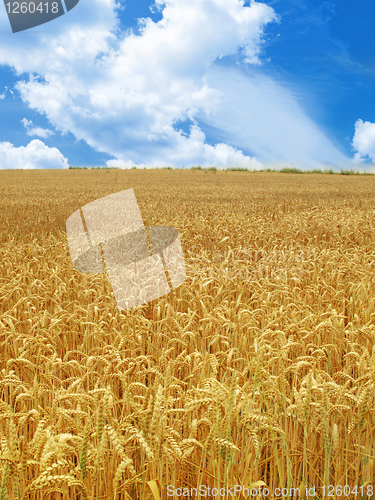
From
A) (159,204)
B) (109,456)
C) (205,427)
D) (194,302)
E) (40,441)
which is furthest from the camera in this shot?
(159,204)

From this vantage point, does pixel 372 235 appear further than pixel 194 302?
Yes

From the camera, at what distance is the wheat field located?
1.36m

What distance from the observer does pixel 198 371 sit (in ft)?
7.39

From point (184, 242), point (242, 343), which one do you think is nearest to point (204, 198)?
point (184, 242)

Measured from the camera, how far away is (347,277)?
414cm

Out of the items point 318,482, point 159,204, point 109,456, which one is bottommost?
point 318,482

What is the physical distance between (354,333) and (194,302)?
142 cm

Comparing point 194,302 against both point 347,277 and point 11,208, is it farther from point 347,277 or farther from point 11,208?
point 11,208

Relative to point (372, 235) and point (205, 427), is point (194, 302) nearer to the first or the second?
point (205, 427)

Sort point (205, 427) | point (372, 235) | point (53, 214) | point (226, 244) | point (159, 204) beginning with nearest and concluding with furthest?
point (205, 427) → point (226, 244) → point (372, 235) → point (53, 214) → point (159, 204)

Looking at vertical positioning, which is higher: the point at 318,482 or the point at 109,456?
the point at 109,456

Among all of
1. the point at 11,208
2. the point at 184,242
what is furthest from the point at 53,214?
the point at 184,242

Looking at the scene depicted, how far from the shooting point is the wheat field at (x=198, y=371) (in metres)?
1.36

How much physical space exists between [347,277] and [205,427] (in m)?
2.97
